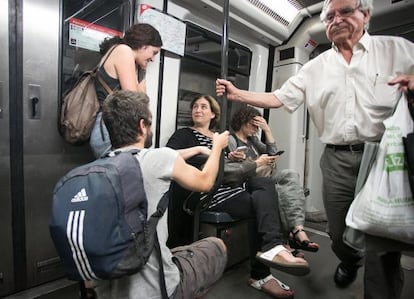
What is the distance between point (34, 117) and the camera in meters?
1.79

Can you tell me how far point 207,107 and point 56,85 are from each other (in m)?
1.15

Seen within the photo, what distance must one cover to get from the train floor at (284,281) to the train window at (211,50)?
1.89 meters

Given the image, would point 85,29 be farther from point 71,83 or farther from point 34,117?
point 34,117

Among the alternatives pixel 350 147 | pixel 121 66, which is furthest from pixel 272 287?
pixel 121 66

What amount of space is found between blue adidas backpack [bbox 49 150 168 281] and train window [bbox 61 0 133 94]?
1235 mm

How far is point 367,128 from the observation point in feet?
4.79

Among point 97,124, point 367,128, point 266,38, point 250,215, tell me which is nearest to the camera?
point 367,128

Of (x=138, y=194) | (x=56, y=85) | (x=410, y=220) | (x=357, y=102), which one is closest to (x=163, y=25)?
(x=56, y=85)

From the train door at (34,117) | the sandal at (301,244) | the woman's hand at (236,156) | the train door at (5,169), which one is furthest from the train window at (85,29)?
the sandal at (301,244)

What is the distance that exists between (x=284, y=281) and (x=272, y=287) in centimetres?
25

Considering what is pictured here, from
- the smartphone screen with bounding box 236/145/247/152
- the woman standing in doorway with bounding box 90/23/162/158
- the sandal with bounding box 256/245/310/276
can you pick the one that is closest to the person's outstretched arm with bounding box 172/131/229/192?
the woman standing in doorway with bounding box 90/23/162/158

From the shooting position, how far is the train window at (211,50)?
99.3 inches

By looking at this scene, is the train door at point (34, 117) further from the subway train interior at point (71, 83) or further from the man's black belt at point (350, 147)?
the man's black belt at point (350, 147)

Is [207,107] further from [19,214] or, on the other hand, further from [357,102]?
[19,214]
